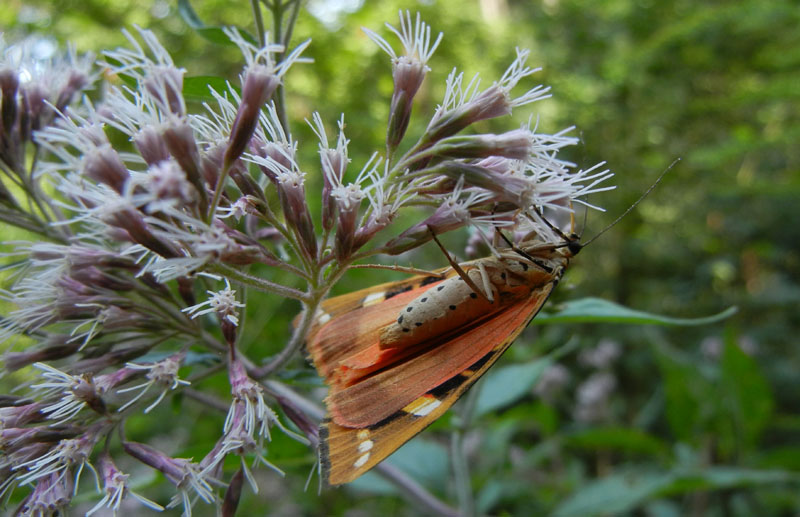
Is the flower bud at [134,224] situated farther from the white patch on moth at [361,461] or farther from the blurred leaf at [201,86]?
the white patch on moth at [361,461]

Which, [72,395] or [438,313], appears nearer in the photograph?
[72,395]

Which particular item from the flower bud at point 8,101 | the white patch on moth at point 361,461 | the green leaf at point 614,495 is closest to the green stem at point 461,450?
the green leaf at point 614,495

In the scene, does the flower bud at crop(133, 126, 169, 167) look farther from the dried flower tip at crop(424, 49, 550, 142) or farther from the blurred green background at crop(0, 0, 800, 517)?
the blurred green background at crop(0, 0, 800, 517)

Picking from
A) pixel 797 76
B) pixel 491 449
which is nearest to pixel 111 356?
pixel 491 449

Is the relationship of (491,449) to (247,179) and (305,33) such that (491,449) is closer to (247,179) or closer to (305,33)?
(247,179)

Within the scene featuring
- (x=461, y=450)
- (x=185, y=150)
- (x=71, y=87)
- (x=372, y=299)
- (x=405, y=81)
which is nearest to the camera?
(x=185, y=150)

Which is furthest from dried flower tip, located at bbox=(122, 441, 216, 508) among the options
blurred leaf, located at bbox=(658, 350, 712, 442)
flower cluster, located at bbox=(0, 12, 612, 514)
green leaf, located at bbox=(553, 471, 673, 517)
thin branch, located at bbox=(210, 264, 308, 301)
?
blurred leaf, located at bbox=(658, 350, 712, 442)

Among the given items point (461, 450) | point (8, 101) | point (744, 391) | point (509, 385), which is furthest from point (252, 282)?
point (744, 391)

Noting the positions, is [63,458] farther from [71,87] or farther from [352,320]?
[71,87]

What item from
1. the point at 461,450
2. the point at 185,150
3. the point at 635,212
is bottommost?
the point at 635,212
